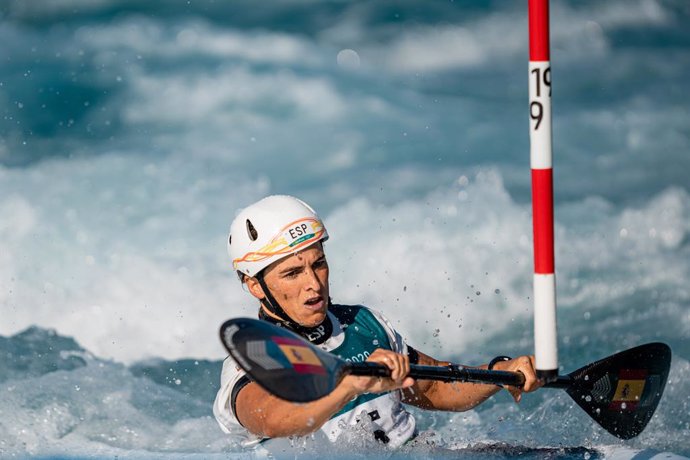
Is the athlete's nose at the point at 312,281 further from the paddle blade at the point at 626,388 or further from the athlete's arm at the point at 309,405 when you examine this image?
the paddle blade at the point at 626,388

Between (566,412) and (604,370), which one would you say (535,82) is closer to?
(604,370)

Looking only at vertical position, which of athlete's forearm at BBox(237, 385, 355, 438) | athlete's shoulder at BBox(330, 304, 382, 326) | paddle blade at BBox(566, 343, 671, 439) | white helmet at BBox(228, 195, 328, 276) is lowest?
paddle blade at BBox(566, 343, 671, 439)

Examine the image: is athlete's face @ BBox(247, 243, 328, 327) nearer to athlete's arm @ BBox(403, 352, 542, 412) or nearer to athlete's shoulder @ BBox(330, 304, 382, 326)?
athlete's shoulder @ BBox(330, 304, 382, 326)

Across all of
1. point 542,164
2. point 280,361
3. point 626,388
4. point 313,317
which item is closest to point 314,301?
point 313,317

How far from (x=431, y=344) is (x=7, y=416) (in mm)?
4138

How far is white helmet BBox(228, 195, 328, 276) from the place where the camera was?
3.95 metres

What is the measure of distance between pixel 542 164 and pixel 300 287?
103 centimetres

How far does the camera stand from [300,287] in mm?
3951

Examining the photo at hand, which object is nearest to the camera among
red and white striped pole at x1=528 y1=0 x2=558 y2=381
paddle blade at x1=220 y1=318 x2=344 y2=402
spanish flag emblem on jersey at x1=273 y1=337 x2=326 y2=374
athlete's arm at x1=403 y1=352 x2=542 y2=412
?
paddle blade at x1=220 y1=318 x2=344 y2=402

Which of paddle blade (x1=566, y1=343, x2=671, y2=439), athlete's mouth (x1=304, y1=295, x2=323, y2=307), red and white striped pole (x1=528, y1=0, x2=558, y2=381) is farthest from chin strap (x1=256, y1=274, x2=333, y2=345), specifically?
paddle blade (x1=566, y1=343, x2=671, y2=439)

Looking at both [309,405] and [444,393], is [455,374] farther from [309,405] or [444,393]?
[444,393]

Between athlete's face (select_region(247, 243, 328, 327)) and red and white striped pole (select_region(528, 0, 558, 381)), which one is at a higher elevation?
red and white striped pole (select_region(528, 0, 558, 381))

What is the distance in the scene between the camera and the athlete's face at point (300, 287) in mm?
3947

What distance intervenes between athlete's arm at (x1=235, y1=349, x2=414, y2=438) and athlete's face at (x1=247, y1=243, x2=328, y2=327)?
15.5 inches
